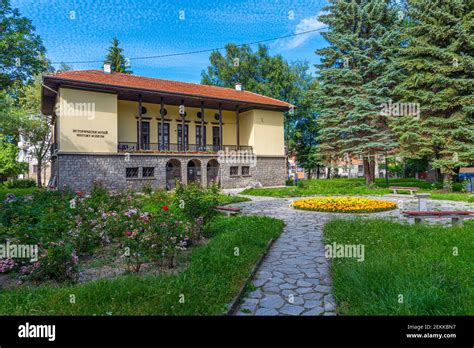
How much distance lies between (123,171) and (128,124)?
18.0ft

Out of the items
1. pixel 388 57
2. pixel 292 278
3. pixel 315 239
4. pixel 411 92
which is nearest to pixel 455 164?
pixel 411 92

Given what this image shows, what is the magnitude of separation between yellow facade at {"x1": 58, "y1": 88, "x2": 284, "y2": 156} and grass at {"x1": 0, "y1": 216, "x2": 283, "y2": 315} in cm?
1819

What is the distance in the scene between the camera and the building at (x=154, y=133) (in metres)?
19.4

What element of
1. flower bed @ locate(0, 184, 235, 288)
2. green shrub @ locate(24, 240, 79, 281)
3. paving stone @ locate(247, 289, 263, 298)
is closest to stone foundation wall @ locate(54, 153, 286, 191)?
flower bed @ locate(0, 184, 235, 288)

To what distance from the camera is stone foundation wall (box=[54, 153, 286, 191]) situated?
19.0 meters

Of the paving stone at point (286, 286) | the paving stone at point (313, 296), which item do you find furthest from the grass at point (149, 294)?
the paving stone at point (313, 296)

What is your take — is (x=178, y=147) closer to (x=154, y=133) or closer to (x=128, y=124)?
(x=154, y=133)

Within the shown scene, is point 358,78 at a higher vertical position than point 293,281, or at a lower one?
higher

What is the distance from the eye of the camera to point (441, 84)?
1742cm

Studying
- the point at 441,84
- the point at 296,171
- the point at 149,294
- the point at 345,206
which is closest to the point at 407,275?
the point at 149,294

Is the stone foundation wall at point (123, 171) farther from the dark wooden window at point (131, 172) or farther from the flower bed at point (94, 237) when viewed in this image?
the flower bed at point (94, 237)

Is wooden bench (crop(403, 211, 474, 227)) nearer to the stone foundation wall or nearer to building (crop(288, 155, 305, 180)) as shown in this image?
the stone foundation wall
